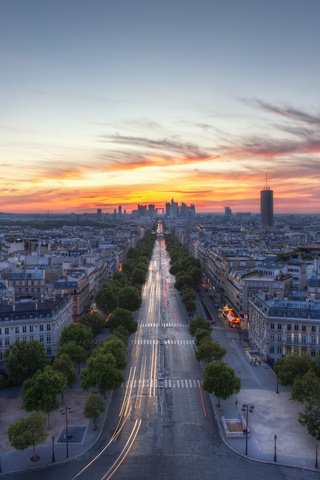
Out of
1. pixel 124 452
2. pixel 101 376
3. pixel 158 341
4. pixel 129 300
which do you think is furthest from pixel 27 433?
pixel 129 300

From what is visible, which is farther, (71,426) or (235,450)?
(71,426)

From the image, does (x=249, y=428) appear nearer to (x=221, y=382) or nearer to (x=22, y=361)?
(x=221, y=382)

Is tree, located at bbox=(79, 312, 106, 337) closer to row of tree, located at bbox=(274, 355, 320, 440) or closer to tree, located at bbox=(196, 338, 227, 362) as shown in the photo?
tree, located at bbox=(196, 338, 227, 362)

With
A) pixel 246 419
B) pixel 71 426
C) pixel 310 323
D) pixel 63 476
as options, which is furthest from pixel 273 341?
pixel 63 476

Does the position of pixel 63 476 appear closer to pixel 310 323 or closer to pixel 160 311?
pixel 310 323

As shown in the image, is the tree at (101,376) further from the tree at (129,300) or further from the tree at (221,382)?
the tree at (129,300)

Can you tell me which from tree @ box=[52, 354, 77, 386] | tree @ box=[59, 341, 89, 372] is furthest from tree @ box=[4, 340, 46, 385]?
tree @ box=[59, 341, 89, 372]
